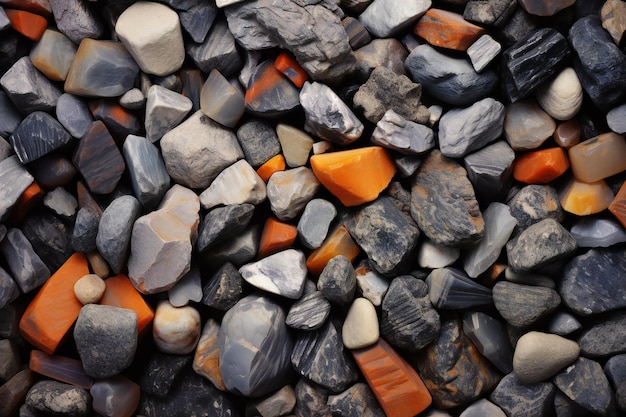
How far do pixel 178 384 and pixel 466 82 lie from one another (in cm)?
76

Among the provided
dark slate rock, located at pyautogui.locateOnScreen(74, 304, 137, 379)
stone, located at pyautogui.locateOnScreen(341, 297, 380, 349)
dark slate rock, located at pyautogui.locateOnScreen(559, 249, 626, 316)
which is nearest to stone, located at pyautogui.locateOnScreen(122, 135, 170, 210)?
dark slate rock, located at pyautogui.locateOnScreen(74, 304, 137, 379)

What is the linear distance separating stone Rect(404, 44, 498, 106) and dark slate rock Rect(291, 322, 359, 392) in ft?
1.53

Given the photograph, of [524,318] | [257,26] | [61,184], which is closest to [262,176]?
[257,26]

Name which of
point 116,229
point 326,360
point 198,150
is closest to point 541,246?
point 326,360

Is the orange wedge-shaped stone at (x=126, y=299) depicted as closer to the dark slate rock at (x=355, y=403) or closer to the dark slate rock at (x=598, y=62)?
the dark slate rock at (x=355, y=403)

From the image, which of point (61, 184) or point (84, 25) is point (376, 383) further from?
point (84, 25)

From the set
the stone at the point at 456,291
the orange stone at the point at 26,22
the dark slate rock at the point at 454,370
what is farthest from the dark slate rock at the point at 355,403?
the orange stone at the point at 26,22

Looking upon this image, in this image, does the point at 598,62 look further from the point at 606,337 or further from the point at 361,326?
the point at 361,326

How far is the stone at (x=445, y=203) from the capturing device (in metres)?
1.08

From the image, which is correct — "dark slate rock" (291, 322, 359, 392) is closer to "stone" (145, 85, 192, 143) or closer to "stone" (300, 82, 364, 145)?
"stone" (300, 82, 364, 145)

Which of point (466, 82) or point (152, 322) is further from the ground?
point (466, 82)

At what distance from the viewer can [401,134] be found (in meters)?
1.11

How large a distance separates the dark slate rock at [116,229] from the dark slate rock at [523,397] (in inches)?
28.1

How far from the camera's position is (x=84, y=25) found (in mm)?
1185
